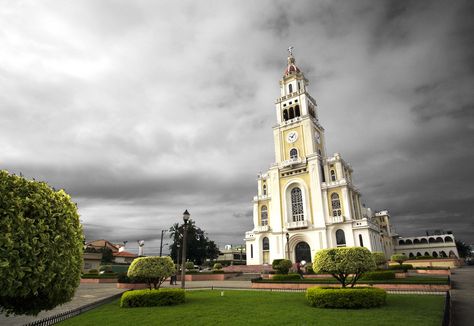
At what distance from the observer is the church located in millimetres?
41625

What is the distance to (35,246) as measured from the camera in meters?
5.65

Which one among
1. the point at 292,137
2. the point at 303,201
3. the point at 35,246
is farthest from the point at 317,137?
the point at 35,246

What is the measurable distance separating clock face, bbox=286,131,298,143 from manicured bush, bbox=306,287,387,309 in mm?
40667

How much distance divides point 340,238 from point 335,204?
16.4 feet

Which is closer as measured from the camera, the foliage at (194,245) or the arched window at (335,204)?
the arched window at (335,204)

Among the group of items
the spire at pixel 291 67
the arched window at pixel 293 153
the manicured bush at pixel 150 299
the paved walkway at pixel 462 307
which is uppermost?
the spire at pixel 291 67

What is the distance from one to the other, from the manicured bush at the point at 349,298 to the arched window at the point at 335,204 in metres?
32.7

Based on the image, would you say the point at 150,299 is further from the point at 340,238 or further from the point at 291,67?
the point at 291,67

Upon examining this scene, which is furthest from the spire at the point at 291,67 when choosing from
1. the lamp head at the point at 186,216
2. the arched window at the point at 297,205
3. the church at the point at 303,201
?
the lamp head at the point at 186,216

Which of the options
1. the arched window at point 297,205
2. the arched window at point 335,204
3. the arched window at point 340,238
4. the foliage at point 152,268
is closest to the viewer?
the foliage at point 152,268

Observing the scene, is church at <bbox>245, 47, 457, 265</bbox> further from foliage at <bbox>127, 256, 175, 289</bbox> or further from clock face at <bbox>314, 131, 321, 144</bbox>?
foliage at <bbox>127, 256, 175, 289</bbox>

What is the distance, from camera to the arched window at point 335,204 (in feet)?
141

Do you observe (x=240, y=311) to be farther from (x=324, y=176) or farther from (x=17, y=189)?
(x=324, y=176)

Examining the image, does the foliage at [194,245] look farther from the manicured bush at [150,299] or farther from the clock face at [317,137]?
the manicured bush at [150,299]
